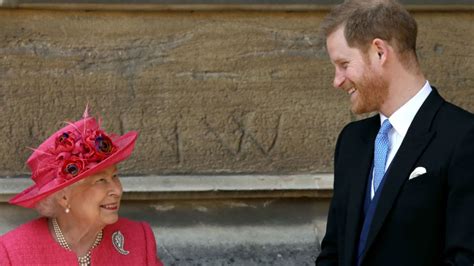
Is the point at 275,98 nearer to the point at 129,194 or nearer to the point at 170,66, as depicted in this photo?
the point at 170,66

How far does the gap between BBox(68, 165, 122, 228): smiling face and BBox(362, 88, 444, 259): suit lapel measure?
85cm

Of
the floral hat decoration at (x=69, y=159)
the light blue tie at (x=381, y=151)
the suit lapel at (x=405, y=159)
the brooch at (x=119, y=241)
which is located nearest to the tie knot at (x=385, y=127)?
the light blue tie at (x=381, y=151)

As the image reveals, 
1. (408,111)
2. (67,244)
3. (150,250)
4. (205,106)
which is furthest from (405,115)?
(205,106)

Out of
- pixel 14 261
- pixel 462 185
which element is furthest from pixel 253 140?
pixel 462 185

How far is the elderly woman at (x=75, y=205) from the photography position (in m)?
2.92

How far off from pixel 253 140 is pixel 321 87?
40cm

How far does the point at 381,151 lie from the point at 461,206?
33cm

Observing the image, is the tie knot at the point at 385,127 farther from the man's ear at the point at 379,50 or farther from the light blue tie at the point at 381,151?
the man's ear at the point at 379,50

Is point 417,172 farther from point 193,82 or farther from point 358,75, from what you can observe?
point 193,82

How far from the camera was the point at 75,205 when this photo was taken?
300 cm

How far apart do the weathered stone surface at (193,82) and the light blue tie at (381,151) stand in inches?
58.8

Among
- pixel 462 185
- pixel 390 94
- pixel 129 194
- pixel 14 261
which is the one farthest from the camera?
pixel 129 194

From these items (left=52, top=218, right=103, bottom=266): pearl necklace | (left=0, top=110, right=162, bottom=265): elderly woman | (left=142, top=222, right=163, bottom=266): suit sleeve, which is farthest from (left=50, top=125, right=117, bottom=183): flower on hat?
(left=142, top=222, right=163, bottom=266): suit sleeve

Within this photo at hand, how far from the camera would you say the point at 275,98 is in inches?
165
